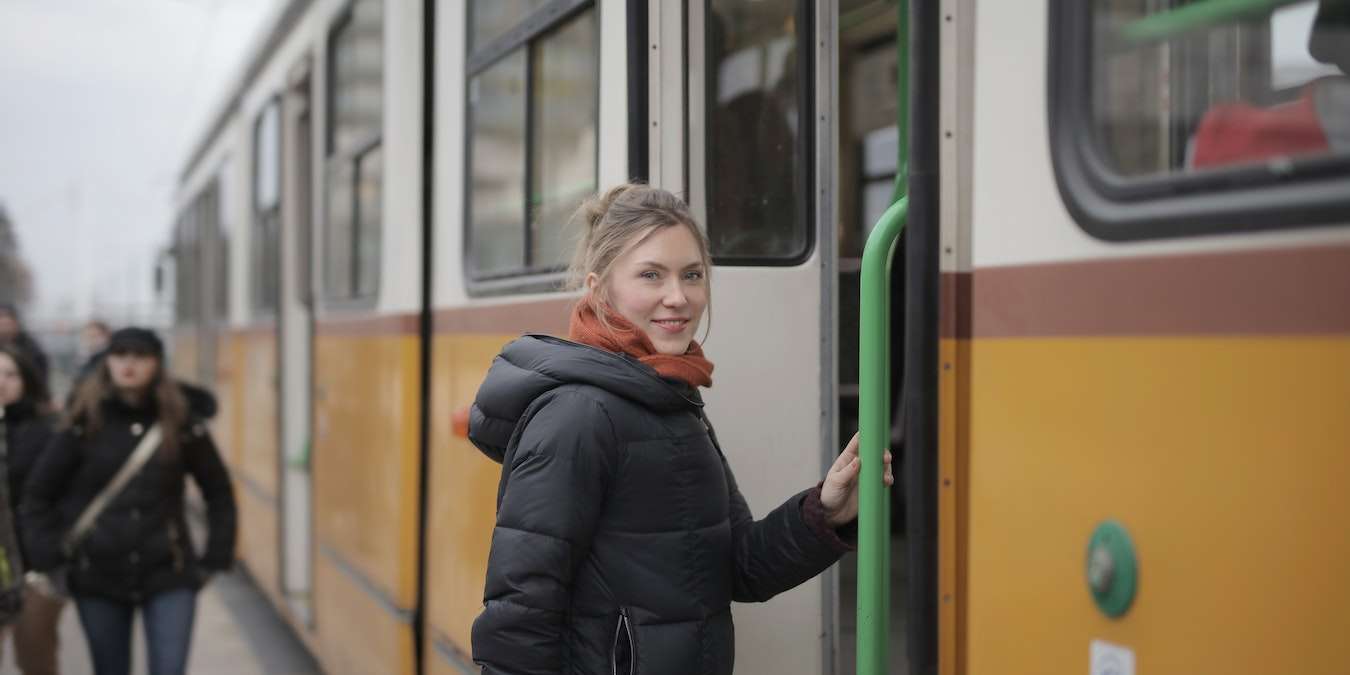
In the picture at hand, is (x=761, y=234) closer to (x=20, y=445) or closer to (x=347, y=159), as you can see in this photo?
(x=347, y=159)

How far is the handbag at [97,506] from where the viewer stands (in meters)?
4.11

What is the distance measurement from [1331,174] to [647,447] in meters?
1.04

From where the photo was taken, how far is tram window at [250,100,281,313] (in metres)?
6.50

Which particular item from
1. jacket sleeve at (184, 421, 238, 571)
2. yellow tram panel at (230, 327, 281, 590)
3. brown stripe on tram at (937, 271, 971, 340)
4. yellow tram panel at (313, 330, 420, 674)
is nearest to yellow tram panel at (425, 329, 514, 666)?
yellow tram panel at (313, 330, 420, 674)

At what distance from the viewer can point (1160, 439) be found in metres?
1.38

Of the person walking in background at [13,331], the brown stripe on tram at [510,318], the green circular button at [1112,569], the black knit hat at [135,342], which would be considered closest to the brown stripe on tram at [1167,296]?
the green circular button at [1112,569]

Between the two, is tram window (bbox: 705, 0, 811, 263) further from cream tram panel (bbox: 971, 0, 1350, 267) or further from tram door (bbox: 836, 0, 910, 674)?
cream tram panel (bbox: 971, 0, 1350, 267)

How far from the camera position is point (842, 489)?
80.8 inches

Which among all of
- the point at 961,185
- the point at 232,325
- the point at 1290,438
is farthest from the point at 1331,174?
the point at 232,325

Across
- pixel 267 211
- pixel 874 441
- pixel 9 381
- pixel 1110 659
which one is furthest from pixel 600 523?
pixel 267 211

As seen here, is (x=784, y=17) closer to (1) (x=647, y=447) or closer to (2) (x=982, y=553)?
(1) (x=647, y=447)

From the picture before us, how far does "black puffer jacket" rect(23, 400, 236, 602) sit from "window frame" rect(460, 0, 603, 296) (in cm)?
148

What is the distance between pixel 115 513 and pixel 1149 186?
145 inches

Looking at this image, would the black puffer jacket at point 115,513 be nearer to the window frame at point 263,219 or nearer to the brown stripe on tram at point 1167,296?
the window frame at point 263,219
